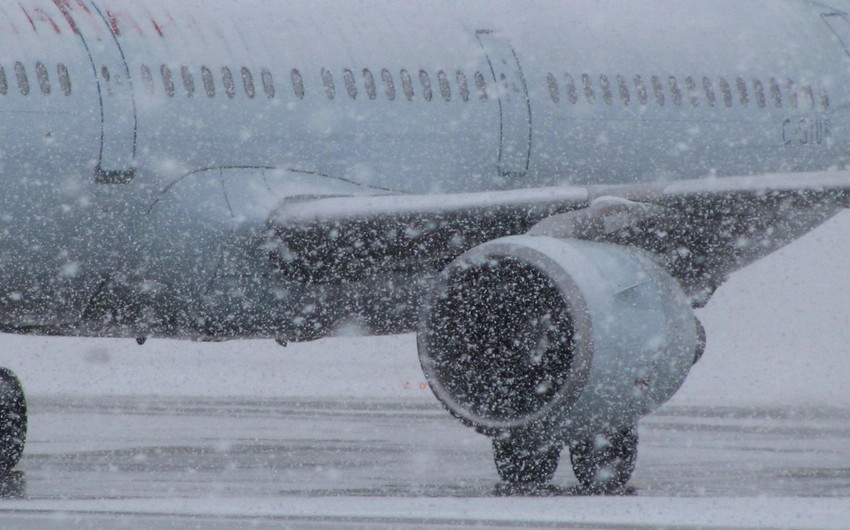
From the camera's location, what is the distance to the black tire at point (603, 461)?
35.0 feet

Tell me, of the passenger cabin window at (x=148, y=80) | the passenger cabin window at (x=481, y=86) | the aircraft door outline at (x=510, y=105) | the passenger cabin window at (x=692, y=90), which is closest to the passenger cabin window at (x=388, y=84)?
the passenger cabin window at (x=481, y=86)

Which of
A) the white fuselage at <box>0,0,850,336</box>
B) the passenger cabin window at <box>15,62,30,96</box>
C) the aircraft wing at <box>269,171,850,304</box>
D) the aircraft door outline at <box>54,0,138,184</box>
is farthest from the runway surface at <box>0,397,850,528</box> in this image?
the passenger cabin window at <box>15,62,30,96</box>

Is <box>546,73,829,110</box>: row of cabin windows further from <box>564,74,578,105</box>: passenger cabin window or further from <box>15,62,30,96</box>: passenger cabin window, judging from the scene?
<box>15,62,30,96</box>: passenger cabin window

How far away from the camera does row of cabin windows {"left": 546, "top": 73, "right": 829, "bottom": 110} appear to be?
13.5 meters

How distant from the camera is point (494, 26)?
524 inches

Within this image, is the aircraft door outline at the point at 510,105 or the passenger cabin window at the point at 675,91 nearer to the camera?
the aircraft door outline at the point at 510,105

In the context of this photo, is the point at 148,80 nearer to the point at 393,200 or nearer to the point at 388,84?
the point at 393,200

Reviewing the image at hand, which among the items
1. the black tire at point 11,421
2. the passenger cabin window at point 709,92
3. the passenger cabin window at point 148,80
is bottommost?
the black tire at point 11,421

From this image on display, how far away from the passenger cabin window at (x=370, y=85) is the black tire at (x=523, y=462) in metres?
2.84

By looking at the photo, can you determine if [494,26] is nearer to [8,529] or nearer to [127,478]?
[127,478]

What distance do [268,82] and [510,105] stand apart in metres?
2.05

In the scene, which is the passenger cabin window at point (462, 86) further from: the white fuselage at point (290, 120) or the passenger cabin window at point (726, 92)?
the passenger cabin window at point (726, 92)

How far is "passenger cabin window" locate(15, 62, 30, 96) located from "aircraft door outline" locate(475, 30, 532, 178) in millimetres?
3723

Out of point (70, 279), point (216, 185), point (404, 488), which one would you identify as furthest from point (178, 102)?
point (404, 488)
